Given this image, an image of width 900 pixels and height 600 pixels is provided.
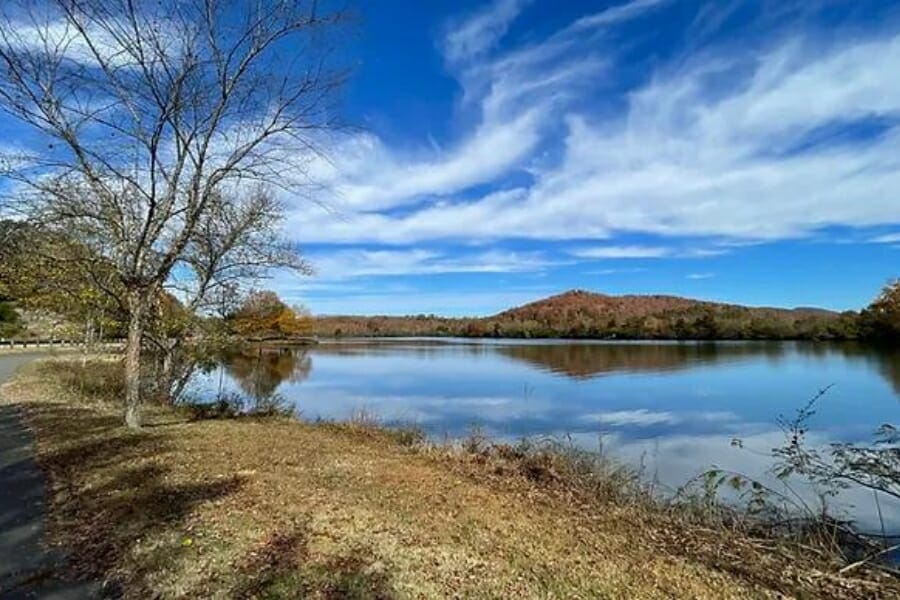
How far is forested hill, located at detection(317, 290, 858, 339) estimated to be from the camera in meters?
63.4

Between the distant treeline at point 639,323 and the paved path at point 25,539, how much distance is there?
59055mm

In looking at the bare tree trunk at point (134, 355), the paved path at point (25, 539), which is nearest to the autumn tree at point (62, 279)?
the bare tree trunk at point (134, 355)

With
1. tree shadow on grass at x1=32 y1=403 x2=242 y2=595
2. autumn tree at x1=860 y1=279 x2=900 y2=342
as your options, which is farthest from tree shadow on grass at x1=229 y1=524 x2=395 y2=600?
autumn tree at x1=860 y1=279 x2=900 y2=342

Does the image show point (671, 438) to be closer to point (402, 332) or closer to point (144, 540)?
point (144, 540)

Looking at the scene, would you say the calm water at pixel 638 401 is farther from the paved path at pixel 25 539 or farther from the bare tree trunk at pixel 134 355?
the paved path at pixel 25 539

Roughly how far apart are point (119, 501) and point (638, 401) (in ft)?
61.1

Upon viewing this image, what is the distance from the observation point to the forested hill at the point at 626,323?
208 ft

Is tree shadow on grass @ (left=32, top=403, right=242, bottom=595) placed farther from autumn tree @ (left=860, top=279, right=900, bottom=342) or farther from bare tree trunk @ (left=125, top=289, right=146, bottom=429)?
autumn tree @ (left=860, top=279, right=900, bottom=342)

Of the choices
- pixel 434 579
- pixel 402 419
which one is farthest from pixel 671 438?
pixel 434 579

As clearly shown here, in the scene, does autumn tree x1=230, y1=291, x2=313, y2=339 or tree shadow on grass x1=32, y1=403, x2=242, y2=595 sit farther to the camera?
autumn tree x1=230, y1=291, x2=313, y2=339

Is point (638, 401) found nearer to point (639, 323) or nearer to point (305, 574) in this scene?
point (305, 574)

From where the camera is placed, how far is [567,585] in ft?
14.6

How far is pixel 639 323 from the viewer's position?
78.6 metres

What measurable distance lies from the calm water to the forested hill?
2597 cm
